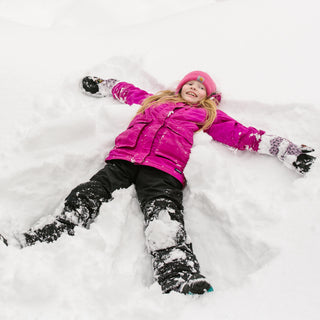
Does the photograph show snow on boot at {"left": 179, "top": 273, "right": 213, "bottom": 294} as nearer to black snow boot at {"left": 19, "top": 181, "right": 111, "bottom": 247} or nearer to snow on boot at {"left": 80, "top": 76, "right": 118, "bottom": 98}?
black snow boot at {"left": 19, "top": 181, "right": 111, "bottom": 247}

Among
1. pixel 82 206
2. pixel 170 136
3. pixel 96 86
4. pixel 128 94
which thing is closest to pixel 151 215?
pixel 82 206

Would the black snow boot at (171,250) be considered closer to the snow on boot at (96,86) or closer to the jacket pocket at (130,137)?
the jacket pocket at (130,137)

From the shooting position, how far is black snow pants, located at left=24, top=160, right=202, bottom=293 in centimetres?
120

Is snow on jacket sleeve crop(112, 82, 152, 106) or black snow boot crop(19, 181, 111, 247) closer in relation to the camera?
black snow boot crop(19, 181, 111, 247)

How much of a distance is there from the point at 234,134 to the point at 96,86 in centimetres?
113

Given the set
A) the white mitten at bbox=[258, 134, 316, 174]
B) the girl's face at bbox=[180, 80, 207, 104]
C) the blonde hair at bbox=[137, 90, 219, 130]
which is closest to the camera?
the white mitten at bbox=[258, 134, 316, 174]

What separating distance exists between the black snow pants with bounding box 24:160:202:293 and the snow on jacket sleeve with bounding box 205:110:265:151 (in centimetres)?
45

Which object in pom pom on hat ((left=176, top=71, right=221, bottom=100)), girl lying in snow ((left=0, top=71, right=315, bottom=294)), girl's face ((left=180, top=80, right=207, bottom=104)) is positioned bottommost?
girl lying in snow ((left=0, top=71, right=315, bottom=294))

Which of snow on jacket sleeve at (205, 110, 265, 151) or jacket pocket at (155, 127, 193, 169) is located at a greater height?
snow on jacket sleeve at (205, 110, 265, 151)

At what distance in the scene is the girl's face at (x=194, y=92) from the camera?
7.00ft

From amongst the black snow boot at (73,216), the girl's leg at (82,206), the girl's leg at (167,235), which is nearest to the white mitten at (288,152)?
the girl's leg at (167,235)

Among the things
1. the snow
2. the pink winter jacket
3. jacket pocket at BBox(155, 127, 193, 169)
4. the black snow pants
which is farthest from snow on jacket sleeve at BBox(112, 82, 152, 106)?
the black snow pants

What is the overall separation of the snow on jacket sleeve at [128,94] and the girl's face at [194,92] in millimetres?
275

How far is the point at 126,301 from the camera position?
1.06 metres
